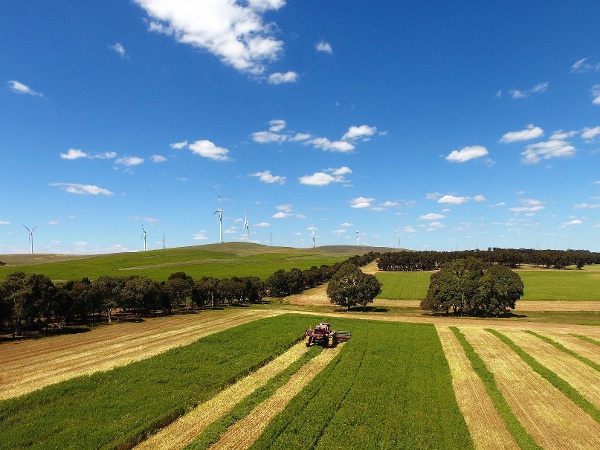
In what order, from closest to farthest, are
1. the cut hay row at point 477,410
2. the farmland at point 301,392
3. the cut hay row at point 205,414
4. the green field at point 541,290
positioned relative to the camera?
the cut hay row at point 205,414 < the cut hay row at point 477,410 < the farmland at point 301,392 < the green field at point 541,290

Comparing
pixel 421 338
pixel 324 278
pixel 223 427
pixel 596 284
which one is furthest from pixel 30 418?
pixel 596 284

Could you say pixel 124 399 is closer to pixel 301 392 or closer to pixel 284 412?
pixel 284 412

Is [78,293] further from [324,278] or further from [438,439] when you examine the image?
[324,278]

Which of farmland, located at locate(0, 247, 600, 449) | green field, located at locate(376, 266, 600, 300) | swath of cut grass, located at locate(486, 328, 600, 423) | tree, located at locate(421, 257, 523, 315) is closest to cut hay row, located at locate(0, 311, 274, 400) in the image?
farmland, located at locate(0, 247, 600, 449)

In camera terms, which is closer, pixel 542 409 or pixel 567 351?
pixel 542 409

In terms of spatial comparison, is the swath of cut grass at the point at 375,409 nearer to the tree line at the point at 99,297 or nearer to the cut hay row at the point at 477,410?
the cut hay row at the point at 477,410

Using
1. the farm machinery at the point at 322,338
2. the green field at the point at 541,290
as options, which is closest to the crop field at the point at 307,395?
the farm machinery at the point at 322,338

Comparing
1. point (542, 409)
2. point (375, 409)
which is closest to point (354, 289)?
point (542, 409)
